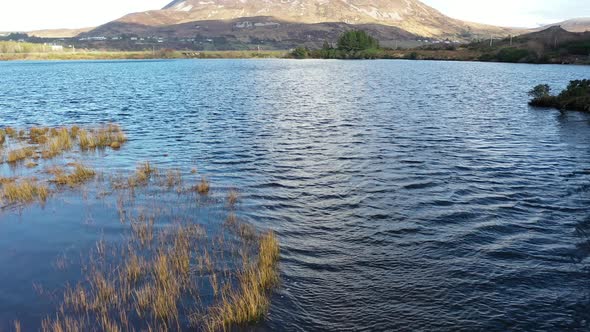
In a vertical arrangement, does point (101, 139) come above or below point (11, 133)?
below

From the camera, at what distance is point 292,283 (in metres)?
11.8

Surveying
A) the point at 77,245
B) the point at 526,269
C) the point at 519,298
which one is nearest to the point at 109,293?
the point at 77,245

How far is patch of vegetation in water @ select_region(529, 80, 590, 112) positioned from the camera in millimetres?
45031

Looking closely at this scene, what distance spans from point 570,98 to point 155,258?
164 ft

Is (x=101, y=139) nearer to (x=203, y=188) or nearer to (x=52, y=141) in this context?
(x=52, y=141)

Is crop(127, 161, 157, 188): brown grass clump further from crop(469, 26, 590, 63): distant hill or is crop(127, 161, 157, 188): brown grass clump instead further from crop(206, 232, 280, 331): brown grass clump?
crop(469, 26, 590, 63): distant hill

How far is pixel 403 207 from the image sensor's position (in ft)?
59.8

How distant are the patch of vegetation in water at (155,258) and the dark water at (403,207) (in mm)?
938

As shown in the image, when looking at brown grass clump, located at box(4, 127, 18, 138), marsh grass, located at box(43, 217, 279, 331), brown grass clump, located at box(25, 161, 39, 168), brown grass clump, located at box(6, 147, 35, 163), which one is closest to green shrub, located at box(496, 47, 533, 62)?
brown grass clump, located at box(4, 127, 18, 138)

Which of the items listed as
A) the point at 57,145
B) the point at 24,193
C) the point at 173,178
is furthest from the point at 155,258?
the point at 57,145

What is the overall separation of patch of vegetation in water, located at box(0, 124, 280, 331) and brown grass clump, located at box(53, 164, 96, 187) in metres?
0.05

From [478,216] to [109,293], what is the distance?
13949 millimetres

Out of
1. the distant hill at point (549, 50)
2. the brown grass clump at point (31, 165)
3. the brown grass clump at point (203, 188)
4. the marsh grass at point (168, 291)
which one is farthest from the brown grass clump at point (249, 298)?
the distant hill at point (549, 50)

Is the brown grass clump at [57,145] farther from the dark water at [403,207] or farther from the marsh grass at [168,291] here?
the marsh grass at [168,291]
